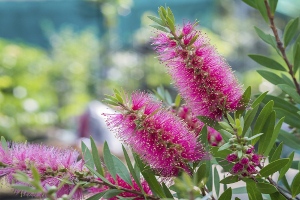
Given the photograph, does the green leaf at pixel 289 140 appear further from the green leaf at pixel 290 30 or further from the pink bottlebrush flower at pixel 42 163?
the pink bottlebrush flower at pixel 42 163

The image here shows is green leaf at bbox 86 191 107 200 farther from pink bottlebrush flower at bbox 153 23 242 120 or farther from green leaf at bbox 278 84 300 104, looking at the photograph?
green leaf at bbox 278 84 300 104

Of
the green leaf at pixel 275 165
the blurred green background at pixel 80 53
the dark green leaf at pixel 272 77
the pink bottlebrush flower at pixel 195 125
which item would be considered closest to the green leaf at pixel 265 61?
the dark green leaf at pixel 272 77

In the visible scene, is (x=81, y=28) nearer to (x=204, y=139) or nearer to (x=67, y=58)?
(x=67, y=58)

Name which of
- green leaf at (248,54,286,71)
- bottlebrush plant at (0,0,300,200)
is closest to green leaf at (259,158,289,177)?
bottlebrush plant at (0,0,300,200)

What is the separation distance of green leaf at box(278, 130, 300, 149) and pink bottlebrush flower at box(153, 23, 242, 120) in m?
0.17

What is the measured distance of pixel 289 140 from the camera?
0.69 metres

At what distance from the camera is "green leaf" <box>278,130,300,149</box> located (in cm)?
69

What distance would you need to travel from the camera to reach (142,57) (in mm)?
6008

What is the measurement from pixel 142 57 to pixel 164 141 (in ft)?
18.1

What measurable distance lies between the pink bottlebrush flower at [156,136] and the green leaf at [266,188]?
0.06 m

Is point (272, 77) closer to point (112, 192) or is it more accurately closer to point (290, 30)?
point (290, 30)

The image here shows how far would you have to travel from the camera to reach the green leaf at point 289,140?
69cm

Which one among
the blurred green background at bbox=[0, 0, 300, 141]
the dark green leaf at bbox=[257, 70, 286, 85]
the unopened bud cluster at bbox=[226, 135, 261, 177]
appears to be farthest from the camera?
the blurred green background at bbox=[0, 0, 300, 141]

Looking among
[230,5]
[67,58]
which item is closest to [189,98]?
[67,58]
